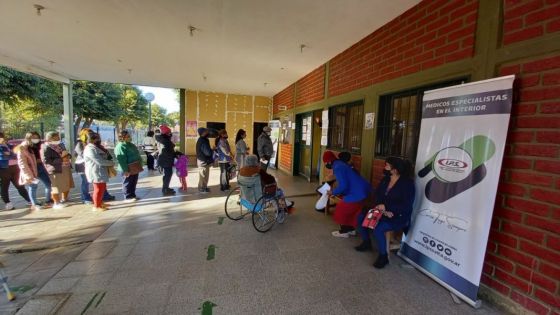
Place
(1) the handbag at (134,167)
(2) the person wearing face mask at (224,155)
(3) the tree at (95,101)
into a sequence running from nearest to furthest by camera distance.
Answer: (1) the handbag at (134,167)
(2) the person wearing face mask at (224,155)
(3) the tree at (95,101)

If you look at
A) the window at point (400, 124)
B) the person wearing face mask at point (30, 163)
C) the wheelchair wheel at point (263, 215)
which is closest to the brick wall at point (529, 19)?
the window at point (400, 124)

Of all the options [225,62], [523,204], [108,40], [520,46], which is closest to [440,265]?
[523,204]

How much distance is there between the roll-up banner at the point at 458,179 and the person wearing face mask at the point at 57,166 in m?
5.55

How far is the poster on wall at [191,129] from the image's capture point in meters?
9.70

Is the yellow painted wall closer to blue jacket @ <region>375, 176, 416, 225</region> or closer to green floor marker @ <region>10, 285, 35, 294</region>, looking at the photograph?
green floor marker @ <region>10, 285, 35, 294</region>

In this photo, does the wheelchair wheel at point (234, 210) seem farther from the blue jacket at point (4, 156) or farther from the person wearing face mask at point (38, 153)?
the blue jacket at point (4, 156)

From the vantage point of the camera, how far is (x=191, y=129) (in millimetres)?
9773

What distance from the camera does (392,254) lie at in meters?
2.86

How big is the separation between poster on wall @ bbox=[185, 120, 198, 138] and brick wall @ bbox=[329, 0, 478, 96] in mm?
7192

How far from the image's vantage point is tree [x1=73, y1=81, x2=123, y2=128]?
12.7 meters

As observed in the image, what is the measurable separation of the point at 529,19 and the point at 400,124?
165 centimetres

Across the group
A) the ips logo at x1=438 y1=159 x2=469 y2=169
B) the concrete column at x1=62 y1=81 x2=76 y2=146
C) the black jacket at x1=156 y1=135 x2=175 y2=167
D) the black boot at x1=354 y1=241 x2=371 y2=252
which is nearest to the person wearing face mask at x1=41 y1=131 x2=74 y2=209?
the black jacket at x1=156 y1=135 x2=175 y2=167

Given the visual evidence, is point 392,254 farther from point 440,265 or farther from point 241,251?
point 241,251

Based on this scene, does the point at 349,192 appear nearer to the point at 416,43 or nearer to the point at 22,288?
the point at 416,43
